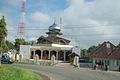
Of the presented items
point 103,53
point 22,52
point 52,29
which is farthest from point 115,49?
point 52,29

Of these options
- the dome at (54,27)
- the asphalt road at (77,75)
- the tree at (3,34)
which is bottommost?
the asphalt road at (77,75)

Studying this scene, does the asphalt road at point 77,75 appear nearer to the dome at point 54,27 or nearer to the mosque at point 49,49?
the mosque at point 49,49

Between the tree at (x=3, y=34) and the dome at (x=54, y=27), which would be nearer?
the tree at (x=3, y=34)

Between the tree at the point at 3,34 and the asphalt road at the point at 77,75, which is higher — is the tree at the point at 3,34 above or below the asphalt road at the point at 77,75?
above

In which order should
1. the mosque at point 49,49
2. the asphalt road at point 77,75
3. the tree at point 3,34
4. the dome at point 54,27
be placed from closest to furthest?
the asphalt road at point 77,75 < the tree at point 3,34 < the mosque at point 49,49 < the dome at point 54,27

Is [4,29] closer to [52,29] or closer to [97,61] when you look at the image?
[97,61]

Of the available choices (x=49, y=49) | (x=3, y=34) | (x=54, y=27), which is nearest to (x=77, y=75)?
(x=3, y=34)

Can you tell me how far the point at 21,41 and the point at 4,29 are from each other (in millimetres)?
60414

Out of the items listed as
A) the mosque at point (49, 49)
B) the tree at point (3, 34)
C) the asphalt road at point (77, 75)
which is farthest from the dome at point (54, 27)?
the tree at point (3, 34)

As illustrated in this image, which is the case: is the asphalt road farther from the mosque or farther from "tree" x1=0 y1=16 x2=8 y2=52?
the mosque

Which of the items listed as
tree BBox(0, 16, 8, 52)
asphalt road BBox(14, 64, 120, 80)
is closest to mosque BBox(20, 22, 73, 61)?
asphalt road BBox(14, 64, 120, 80)

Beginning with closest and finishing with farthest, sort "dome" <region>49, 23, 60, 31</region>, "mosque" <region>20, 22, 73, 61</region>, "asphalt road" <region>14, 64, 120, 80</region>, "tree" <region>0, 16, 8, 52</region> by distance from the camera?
"asphalt road" <region>14, 64, 120, 80</region> < "tree" <region>0, 16, 8, 52</region> < "mosque" <region>20, 22, 73, 61</region> < "dome" <region>49, 23, 60, 31</region>

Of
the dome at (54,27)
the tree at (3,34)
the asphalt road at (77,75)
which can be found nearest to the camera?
the asphalt road at (77,75)

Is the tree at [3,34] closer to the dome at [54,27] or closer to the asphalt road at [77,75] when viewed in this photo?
the asphalt road at [77,75]
